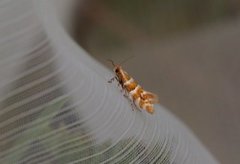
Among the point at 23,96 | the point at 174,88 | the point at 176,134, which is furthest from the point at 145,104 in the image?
the point at 174,88

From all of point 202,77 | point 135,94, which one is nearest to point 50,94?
point 135,94

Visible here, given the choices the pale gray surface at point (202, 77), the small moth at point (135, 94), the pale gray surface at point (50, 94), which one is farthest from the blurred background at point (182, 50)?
the pale gray surface at point (50, 94)

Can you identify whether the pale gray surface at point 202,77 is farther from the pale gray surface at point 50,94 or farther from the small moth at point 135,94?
the pale gray surface at point 50,94

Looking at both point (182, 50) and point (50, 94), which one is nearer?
point (50, 94)

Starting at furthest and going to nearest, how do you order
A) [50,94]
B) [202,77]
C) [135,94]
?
[202,77], [135,94], [50,94]

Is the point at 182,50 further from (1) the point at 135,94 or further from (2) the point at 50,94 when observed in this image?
(2) the point at 50,94

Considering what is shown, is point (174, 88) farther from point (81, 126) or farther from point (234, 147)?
point (81, 126)

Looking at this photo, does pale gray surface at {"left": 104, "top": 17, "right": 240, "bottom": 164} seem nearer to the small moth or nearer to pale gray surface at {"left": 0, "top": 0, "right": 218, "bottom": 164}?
the small moth

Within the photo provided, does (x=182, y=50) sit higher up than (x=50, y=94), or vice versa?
(x=182, y=50)

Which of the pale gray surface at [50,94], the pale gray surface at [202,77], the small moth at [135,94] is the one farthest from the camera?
the pale gray surface at [202,77]
